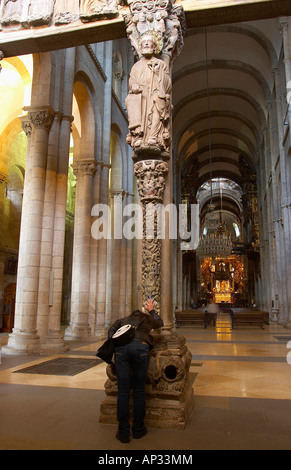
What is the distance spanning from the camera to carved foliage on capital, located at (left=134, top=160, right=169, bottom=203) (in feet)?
17.3

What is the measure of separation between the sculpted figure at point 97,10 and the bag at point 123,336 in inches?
218

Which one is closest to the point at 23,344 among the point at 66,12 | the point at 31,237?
the point at 31,237

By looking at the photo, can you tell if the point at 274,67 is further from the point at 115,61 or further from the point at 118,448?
the point at 118,448

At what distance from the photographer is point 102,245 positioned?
14547 mm

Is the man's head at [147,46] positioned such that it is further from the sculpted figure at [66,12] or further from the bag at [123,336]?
Answer: the bag at [123,336]

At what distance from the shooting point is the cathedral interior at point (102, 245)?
443cm

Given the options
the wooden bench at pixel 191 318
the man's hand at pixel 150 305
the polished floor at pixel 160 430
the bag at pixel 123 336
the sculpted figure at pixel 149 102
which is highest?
the sculpted figure at pixel 149 102

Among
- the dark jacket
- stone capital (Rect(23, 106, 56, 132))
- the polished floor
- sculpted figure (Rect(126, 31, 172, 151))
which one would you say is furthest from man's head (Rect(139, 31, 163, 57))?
stone capital (Rect(23, 106, 56, 132))

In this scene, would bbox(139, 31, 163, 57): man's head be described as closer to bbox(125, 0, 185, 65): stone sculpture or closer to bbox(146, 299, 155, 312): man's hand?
bbox(125, 0, 185, 65): stone sculpture

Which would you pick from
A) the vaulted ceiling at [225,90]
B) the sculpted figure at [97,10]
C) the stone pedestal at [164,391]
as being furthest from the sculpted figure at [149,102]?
the vaulted ceiling at [225,90]

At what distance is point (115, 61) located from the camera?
18.8m

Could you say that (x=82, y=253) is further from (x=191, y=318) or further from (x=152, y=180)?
(x=152, y=180)

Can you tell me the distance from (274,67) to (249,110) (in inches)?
340

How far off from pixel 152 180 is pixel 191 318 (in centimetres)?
1409
